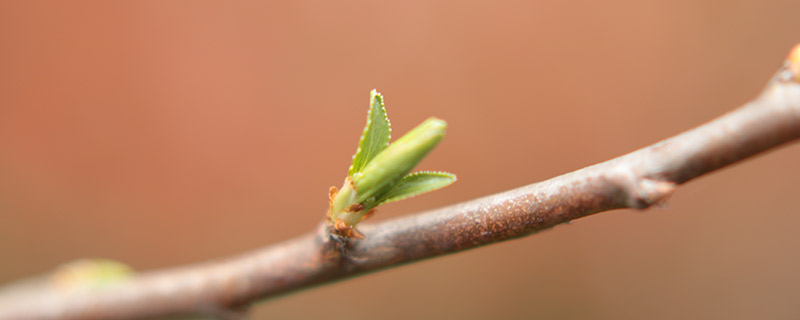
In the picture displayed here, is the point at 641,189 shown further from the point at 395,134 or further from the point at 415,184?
the point at 395,134

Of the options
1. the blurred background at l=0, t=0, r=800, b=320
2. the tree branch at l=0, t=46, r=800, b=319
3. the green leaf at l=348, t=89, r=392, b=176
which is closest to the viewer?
the tree branch at l=0, t=46, r=800, b=319

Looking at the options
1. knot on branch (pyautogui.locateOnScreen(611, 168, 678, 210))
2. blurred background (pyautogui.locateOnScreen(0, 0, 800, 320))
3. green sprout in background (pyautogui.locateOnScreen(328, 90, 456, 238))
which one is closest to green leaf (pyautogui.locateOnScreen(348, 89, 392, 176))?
green sprout in background (pyautogui.locateOnScreen(328, 90, 456, 238))

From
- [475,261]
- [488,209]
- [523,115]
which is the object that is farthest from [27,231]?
[488,209]

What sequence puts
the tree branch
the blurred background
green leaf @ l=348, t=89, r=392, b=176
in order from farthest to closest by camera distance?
the blurred background < green leaf @ l=348, t=89, r=392, b=176 < the tree branch

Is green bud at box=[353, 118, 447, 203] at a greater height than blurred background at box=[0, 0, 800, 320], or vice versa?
blurred background at box=[0, 0, 800, 320]

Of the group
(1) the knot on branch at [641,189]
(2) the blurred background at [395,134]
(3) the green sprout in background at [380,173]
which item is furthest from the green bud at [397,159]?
(2) the blurred background at [395,134]

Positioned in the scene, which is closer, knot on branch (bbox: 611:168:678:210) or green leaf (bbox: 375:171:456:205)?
knot on branch (bbox: 611:168:678:210)

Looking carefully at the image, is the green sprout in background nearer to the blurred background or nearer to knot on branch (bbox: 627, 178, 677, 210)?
knot on branch (bbox: 627, 178, 677, 210)

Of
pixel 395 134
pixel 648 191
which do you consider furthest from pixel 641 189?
pixel 395 134
